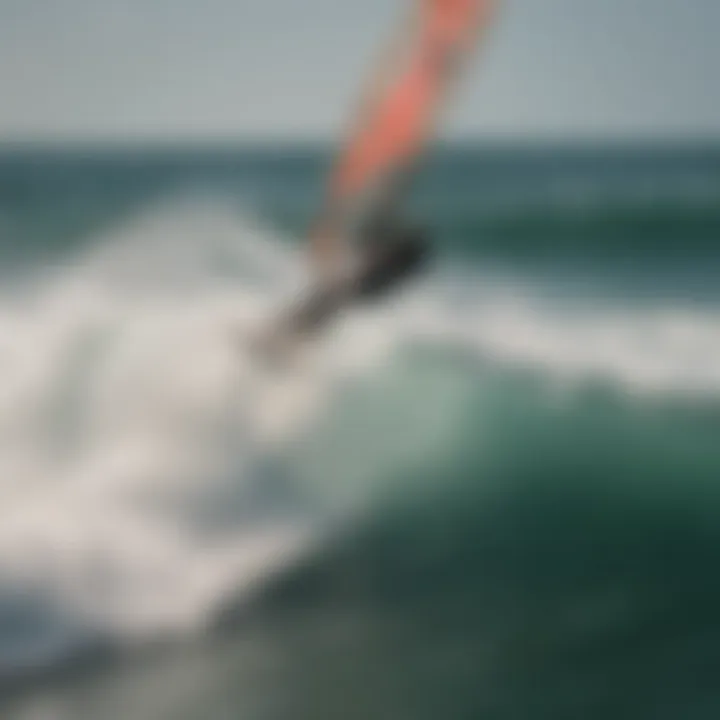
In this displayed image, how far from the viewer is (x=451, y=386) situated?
4.69ft

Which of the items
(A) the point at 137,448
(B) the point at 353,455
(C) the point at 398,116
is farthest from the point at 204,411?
(C) the point at 398,116

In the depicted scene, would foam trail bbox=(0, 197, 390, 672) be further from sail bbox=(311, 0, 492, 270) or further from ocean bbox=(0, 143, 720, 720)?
sail bbox=(311, 0, 492, 270)

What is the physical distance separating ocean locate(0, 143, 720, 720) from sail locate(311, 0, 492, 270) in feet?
0.12

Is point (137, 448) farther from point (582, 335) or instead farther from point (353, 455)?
point (582, 335)

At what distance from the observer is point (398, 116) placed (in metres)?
1.35

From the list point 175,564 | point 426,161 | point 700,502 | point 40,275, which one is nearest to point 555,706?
point 700,502

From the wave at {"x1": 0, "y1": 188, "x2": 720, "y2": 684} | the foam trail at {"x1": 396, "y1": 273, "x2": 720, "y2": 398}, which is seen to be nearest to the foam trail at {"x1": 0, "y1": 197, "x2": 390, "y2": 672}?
the wave at {"x1": 0, "y1": 188, "x2": 720, "y2": 684}

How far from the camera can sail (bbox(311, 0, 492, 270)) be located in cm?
133

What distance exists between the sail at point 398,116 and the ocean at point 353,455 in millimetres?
37

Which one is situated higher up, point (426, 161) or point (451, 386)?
point (426, 161)

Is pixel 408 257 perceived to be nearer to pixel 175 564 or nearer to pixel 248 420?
pixel 248 420

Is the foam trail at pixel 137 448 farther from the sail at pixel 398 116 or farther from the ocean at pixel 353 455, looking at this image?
the sail at pixel 398 116

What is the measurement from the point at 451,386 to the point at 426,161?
12.4 inches

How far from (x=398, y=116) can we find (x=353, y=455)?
1.51ft
